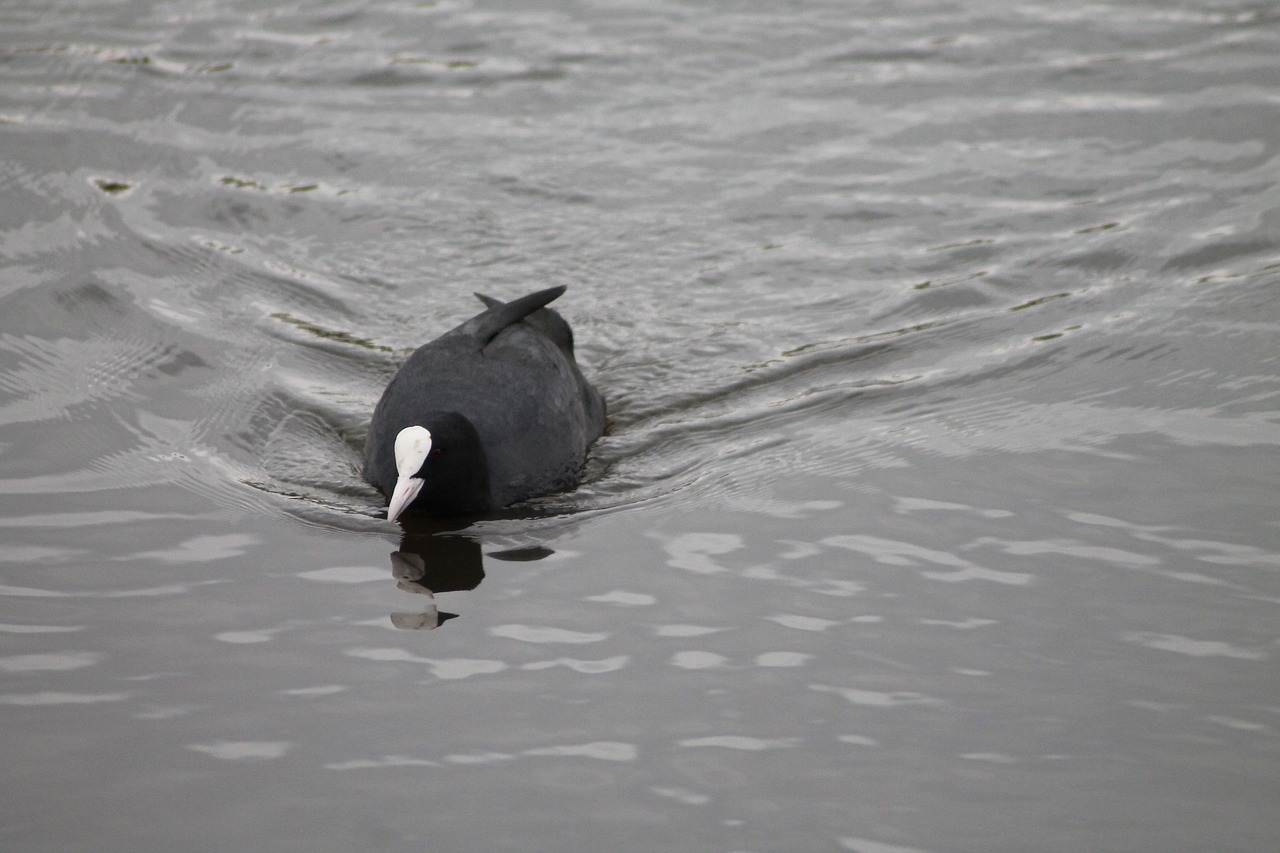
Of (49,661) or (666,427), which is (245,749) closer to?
(49,661)

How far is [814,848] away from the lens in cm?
377

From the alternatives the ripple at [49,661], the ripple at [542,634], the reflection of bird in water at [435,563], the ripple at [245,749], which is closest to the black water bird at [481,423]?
the reflection of bird in water at [435,563]

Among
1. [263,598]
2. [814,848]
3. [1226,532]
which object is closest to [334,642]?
[263,598]

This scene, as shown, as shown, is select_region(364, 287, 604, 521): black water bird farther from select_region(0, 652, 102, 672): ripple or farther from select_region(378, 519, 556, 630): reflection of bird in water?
select_region(0, 652, 102, 672): ripple

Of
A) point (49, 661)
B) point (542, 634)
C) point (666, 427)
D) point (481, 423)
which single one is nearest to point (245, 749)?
point (49, 661)

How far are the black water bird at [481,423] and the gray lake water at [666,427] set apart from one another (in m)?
0.18

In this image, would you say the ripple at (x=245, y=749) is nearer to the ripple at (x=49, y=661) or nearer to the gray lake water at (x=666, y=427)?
the gray lake water at (x=666, y=427)

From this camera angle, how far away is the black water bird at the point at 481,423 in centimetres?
569

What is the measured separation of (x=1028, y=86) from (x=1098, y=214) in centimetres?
224

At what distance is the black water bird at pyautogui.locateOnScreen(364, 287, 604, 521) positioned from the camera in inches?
224

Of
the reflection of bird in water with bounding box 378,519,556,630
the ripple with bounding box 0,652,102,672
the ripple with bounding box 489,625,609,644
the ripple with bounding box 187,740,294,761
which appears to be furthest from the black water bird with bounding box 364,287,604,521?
the ripple with bounding box 187,740,294,761

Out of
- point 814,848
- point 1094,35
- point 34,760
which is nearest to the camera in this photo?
point 814,848

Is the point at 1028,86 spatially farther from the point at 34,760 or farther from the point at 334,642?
the point at 34,760

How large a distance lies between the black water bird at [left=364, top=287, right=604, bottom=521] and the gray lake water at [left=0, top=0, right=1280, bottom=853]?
7.0 inches
